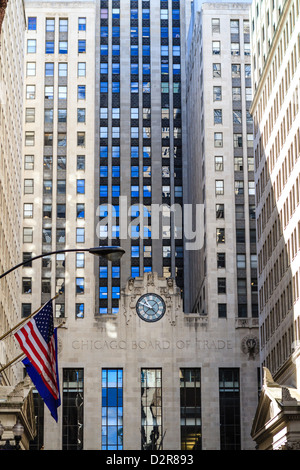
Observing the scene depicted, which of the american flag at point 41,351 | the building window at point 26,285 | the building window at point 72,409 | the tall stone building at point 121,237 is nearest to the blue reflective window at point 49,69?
the tall stone building at point 121,237

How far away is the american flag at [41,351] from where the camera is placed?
127ft

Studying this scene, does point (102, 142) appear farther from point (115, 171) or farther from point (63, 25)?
point (63, 25)

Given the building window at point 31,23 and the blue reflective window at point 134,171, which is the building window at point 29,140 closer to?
the building window at point 31,23

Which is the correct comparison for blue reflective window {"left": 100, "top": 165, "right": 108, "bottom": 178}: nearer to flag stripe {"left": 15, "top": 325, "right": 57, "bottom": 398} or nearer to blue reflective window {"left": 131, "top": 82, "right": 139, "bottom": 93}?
blue reflective window {"left": 131, "top": 82, "right": 139, "bottom": 93}

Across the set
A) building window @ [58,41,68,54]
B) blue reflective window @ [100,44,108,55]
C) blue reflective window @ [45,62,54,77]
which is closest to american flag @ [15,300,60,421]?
blue reflective window @ [45,62,54,77]

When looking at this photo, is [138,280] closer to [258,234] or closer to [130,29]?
[258,234]

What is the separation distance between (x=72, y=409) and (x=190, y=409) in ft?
47.1

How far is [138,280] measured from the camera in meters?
125

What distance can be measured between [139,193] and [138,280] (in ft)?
115

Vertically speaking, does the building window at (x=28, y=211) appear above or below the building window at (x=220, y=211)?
above

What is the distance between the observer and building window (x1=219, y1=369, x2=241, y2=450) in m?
120

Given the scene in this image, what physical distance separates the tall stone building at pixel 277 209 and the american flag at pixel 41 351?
38.4m

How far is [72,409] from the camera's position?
394 feet

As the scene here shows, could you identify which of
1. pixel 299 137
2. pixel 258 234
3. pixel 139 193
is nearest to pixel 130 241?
pixel 139 193
